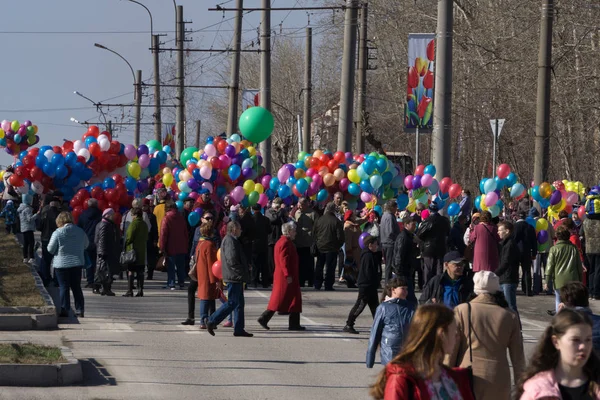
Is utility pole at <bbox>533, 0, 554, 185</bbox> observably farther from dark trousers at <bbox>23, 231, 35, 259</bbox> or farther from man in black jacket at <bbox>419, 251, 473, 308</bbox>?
man in black jacket at <bbox>419, 251, 473, 308</bbox>

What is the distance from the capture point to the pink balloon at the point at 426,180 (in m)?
25.2

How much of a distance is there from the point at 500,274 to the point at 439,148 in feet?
20.9

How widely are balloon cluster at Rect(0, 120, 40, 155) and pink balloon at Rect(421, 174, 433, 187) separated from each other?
26.1m

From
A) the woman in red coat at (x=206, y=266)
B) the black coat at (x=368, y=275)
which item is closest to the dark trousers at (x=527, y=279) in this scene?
the black coat at (x=368, y=275)

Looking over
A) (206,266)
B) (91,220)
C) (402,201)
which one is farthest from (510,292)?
(402,201)

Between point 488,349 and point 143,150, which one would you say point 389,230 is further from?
point 488,349

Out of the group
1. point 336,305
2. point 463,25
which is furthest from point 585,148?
point 336,305

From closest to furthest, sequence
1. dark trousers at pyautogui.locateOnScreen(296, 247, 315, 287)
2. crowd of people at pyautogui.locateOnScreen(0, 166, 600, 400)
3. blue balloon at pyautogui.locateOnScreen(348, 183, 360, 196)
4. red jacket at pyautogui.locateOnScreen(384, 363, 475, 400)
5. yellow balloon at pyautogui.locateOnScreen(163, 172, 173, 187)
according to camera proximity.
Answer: red jacket at pyautogui.locateOnScreen(384, 363, 475, 400) < crowd of people at pyautogui.locateOnScreen(0, 166, 600, 400) < dark trousers at pyautogui.locateOnScreen(296, 247, 315, 287) < blue balloon at pyautogui.locateOnScreen(348, 183, 360, 196) < yellow balloon at pyautogui.locateOnScreen(163, 172, 173, 187)

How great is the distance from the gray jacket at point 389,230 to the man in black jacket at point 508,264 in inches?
201

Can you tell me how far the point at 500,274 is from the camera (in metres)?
16.4

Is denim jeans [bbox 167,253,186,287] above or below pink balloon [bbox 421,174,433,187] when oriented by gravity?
below

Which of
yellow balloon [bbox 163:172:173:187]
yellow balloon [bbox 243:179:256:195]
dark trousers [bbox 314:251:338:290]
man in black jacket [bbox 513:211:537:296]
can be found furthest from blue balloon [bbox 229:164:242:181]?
man in black jacket [bbox 513:211:537:296]

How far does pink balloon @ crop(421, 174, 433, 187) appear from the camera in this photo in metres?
25.2

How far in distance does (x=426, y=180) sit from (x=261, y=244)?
4500mm
